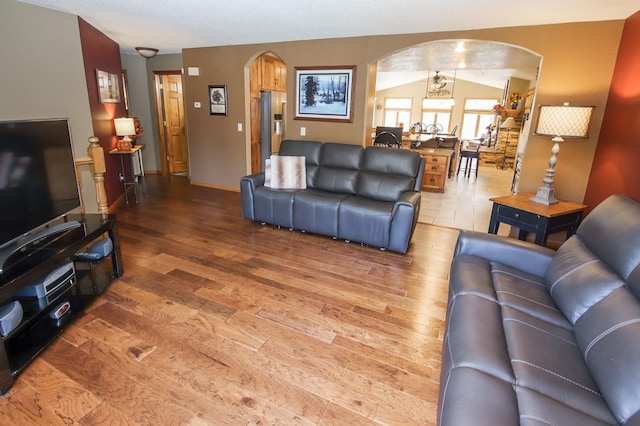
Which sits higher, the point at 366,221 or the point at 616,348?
the point at 616,348

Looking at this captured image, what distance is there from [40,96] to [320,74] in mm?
3178

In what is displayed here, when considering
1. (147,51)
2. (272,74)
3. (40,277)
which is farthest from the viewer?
(272,74)

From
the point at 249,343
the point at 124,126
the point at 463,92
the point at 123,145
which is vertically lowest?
the point at 249,343

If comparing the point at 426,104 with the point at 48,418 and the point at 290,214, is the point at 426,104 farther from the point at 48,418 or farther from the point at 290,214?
the point at 48,418

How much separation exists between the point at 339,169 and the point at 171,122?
Answer: 4.32 metres

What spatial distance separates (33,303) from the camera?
1944 mm

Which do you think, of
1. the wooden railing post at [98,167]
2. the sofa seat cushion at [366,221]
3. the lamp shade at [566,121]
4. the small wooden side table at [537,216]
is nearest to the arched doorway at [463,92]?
the lamp shade at [566,121]

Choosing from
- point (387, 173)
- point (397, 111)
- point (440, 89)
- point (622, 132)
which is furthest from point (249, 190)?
point (397, 111)

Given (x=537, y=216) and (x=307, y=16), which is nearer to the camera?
(x=537, y=216)

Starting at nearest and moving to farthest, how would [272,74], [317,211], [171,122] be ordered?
1. [317,211]
2. [272,74]
3. [171,122]

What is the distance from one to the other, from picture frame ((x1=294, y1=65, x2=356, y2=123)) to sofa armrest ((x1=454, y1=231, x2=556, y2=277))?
9.26 ft

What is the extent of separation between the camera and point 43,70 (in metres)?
3.35

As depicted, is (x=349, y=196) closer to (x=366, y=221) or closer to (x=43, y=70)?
(x=366, y=221)

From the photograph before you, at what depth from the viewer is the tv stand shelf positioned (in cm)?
171
